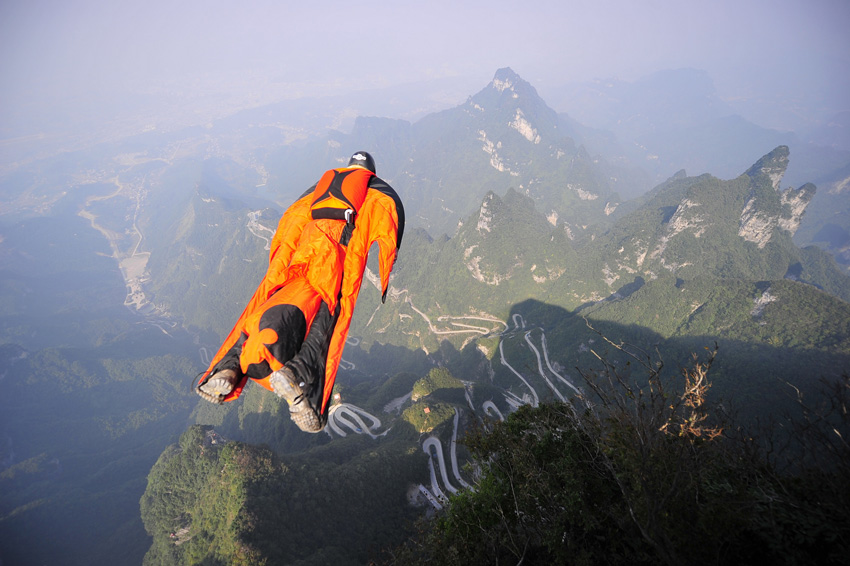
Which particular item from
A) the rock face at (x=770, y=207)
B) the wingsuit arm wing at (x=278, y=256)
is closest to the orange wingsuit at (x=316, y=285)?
the wingsuit arm wing at (x=278, y=256)

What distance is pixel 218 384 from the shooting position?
391 centimetres

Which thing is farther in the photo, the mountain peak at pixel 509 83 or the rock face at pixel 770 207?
the mountain peak at pixel 509 83

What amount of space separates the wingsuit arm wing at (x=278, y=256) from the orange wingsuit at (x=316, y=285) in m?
0.01

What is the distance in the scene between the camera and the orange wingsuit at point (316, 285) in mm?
4117

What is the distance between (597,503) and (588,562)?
1.46 meters

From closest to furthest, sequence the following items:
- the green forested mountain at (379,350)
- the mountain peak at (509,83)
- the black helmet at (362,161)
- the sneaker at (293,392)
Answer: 1. the sneaker at (293,392)
2. the black helmet at (362,161)
3. the green forested mountain at (379,350)
4. the mountain peak at (509,83)

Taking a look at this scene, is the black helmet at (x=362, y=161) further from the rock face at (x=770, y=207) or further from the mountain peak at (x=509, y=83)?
the mountain peak at (x=509, y=83)

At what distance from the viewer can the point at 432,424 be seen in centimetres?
3334

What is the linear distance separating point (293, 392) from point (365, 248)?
8.66 ft

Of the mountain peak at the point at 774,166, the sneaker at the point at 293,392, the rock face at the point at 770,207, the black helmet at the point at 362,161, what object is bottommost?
the rock face at the point at 770,207

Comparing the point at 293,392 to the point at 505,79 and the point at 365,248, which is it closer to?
the point at 365,248

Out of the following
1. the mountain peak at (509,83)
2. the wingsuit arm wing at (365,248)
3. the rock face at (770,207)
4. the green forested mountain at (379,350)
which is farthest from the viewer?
the mountain peak at (509,83)

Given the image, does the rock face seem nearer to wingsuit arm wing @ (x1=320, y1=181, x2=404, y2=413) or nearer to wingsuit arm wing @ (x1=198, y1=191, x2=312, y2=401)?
wingsuit arm wing @ (x1=320, y1=181, x2=404, y2=413)

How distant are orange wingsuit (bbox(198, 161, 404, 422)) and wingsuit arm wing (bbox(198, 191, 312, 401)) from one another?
14mm
